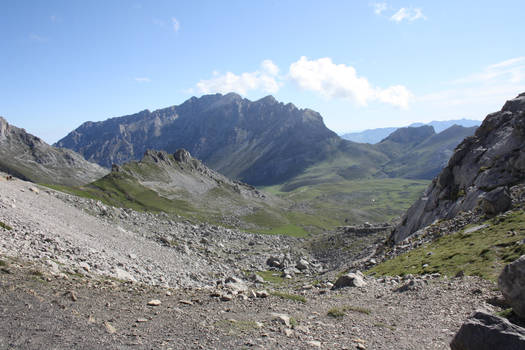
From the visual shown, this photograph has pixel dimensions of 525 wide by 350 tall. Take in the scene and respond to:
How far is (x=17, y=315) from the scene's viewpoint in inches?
593

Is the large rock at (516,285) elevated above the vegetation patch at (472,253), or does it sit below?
above

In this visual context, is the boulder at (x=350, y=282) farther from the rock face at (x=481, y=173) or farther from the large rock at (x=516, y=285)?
the rock face at (x=481, y=173)

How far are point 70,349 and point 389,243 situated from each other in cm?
5453

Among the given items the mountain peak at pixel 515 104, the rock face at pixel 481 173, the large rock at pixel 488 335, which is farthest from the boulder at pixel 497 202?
the large rock at pixel 488 335

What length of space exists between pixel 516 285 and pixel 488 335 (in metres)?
3.34

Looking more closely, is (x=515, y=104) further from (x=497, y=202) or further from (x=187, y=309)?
(x=187, y=309)

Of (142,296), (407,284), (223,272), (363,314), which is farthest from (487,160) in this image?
(142,296)

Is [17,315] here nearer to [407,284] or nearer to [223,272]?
[407,284]

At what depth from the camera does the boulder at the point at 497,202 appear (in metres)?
36.6

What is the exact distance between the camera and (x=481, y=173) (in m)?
46.8

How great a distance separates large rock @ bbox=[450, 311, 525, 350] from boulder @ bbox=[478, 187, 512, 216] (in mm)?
30007

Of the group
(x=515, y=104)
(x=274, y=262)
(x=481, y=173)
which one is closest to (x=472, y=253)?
(x=481, y=173)

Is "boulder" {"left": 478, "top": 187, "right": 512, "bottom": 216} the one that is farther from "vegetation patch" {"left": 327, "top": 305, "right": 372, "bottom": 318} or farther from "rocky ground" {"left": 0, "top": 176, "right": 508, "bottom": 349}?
"vegetation patch" {"left": 327, "top": 305, "right": 372, "bottom": 318}

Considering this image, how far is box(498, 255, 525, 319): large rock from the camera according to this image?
13.7m
